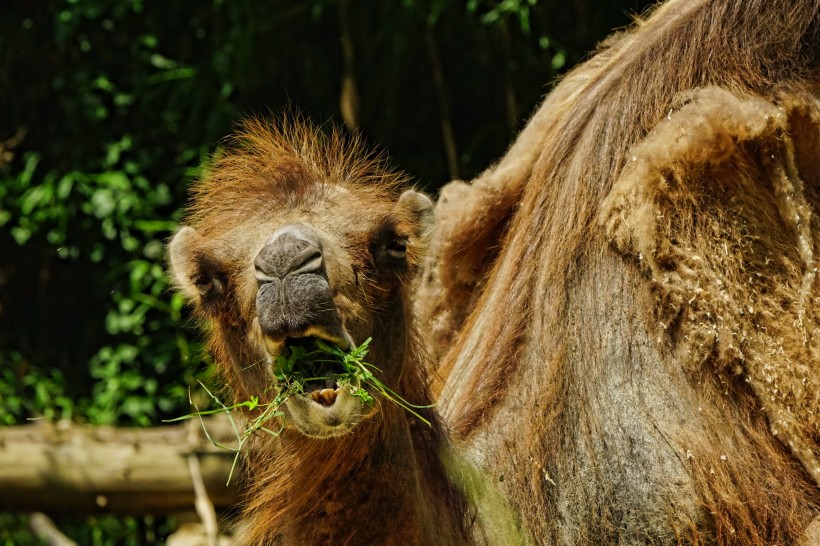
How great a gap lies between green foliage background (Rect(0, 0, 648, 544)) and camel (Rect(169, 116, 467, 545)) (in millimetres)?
4452

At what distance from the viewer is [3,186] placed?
9.29m

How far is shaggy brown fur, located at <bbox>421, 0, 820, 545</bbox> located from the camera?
392cm

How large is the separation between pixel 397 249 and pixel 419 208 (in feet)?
1.25

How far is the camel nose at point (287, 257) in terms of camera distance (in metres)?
3.42

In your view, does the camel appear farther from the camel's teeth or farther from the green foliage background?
the green foliage background

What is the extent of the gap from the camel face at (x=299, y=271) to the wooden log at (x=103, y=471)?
3006mm

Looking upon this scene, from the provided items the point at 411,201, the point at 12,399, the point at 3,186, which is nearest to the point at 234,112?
the point at 3,186

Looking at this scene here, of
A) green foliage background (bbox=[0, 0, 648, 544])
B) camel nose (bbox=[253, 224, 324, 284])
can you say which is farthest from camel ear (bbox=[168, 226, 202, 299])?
green foliage background (bbox=[0, 0, 648, 544])

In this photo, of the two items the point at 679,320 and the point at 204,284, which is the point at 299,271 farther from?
the point at 679,320

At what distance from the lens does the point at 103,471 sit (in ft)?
22.8

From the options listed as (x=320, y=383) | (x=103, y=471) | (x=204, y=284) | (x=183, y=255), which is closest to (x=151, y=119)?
(x=103, y=471)

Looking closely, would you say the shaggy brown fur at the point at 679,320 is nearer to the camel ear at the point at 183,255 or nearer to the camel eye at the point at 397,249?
the camel eye at the point at 397,249

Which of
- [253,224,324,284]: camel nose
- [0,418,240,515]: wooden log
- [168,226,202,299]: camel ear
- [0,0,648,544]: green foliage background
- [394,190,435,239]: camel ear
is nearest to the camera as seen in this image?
[253,224,324,284]: camel nose

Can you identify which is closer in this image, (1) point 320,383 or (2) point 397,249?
(1) point 320,383
